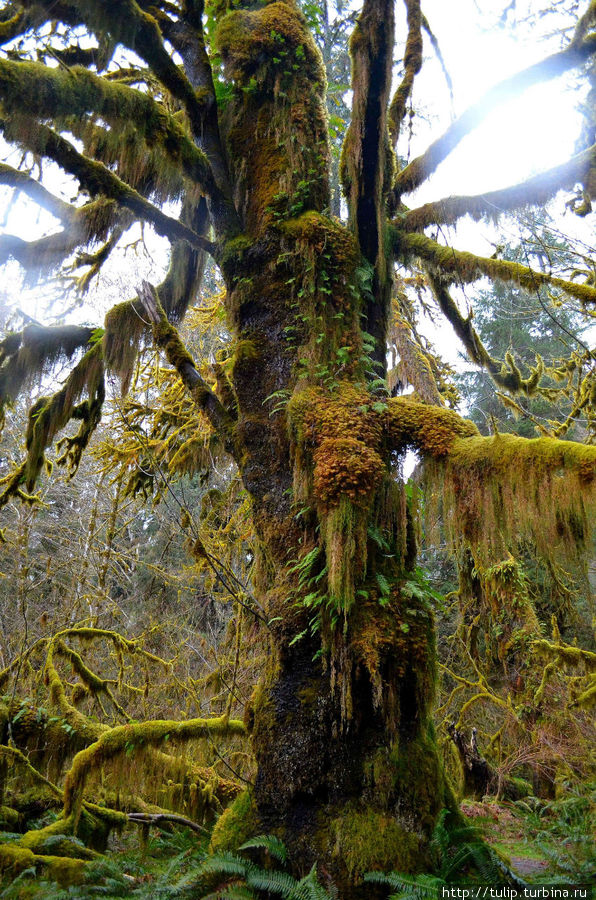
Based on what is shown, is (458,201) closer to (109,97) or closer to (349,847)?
(109,97)

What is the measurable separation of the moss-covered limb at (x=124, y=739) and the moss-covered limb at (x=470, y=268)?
174 inches

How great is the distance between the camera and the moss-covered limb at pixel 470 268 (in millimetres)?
4773

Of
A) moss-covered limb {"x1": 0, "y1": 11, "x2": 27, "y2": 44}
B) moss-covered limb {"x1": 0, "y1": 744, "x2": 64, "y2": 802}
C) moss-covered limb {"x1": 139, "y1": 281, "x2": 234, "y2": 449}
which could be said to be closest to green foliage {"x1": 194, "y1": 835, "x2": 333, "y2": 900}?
moss-covered limb {"x1": 0, "y1": 744, "x2": 64, "y2": 802}

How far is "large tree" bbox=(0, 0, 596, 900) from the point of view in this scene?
372cm

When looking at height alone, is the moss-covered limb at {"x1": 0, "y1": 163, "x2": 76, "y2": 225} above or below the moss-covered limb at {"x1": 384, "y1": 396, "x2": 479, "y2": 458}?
above

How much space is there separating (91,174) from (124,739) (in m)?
4.66

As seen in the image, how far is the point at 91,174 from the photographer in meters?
4.81

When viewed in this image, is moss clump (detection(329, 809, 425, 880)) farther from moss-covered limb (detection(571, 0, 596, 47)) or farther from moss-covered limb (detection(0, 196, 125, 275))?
moss-covered limb (detection(571, 0, 596, 47))

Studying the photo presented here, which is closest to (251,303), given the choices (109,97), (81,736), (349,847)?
(109,97)

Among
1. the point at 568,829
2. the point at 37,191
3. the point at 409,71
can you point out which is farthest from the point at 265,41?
the point at 568,829

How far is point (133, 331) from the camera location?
588 centimetres

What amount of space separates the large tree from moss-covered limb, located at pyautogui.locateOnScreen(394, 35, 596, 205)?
17mm

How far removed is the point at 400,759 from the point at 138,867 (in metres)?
2.51

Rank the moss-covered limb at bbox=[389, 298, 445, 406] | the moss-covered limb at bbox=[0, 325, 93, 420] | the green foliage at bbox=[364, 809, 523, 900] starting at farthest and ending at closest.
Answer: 1. the moss-covered limb at bbox=[389, 298, 445, 406]
2. the moss-covered limb at bbox=[0, 325, 93, 420]
3. the green foliage at bbox=[364, 809, 523, 900]
